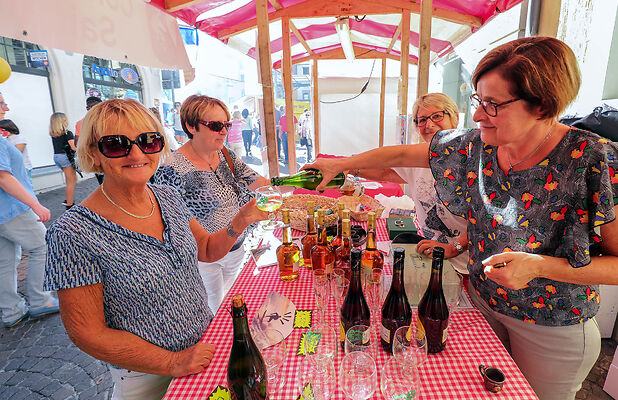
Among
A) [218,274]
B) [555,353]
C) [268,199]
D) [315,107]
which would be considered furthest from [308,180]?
[315,107]

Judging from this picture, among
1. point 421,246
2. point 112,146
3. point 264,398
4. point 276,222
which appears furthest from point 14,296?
point 421,246

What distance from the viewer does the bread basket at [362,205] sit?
248 cm

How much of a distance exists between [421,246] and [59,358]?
3218mm

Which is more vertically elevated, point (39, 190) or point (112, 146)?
point (112, 146)

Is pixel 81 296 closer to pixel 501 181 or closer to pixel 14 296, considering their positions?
pixel 501 181

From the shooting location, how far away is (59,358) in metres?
2.82

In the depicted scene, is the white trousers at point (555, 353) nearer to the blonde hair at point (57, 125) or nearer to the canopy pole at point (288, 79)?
the canopy pole at point (288, 79)

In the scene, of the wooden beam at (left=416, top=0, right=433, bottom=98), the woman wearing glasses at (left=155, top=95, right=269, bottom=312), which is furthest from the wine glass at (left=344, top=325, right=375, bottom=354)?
the wooden beam at (left=416, top=0, right=433, bottom=98)

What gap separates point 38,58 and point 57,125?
5721mm

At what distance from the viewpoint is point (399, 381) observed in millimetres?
1048

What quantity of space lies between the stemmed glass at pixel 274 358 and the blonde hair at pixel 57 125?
6794 mm

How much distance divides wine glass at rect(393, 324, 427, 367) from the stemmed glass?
1.32 feet

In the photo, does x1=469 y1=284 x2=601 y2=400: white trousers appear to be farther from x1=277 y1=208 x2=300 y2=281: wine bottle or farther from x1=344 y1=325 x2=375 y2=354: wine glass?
x1=277 y1=208 x2=300 y2=281: wine bottle

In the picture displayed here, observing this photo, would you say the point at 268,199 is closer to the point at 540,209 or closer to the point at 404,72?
the point at 540,209
